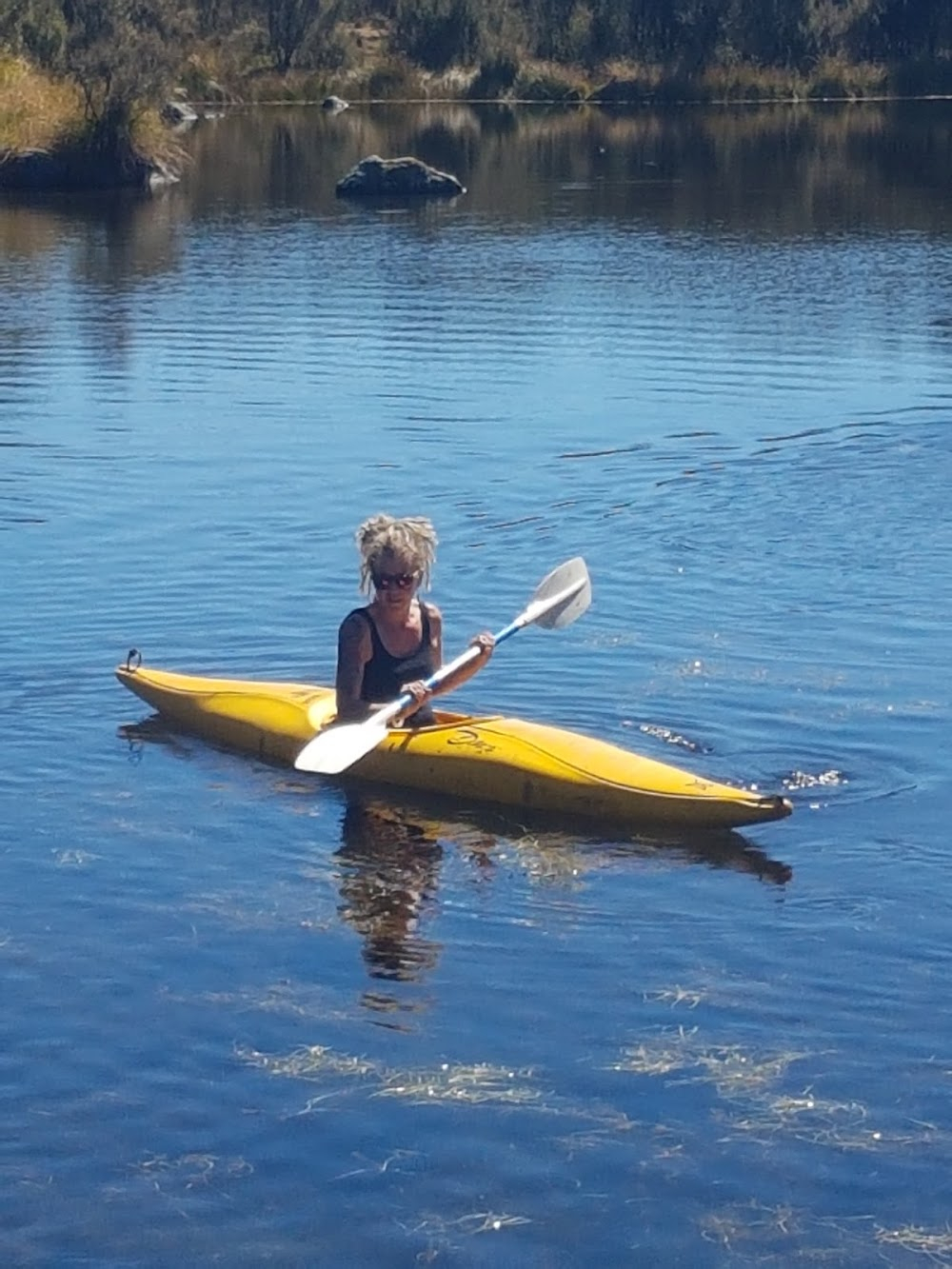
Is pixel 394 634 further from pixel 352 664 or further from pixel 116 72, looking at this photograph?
pixel 116 72

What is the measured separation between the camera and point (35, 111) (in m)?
40.1

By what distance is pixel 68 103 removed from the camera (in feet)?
132

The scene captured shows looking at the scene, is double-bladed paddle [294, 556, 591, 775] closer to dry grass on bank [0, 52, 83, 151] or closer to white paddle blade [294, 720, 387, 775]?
white paddle blade [294, 720, 387, 775]

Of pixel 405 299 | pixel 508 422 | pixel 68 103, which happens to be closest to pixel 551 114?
pixel 68 103

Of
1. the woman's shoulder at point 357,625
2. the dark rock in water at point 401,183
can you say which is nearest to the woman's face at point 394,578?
the woman's shoulder at point 357,625

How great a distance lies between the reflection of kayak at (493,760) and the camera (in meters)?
9.05

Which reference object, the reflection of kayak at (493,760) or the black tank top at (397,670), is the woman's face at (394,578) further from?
the reflection of kayak at (493,760)

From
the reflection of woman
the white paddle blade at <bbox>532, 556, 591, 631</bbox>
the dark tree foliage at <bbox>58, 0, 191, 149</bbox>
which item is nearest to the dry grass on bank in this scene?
the dark tree foliage at <bbox>58, 0, 191, 149</bbox>

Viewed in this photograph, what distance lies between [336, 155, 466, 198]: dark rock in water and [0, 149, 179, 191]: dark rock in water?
4537 mm

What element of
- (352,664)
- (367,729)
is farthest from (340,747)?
(352,664)

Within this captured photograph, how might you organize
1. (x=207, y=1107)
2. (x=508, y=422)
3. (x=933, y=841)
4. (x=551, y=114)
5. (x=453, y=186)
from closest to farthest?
(x=207, y=1107) → (x=933, y=841) → (x=508, y=422) → (x=453, y=186) → (x=551, y=114)

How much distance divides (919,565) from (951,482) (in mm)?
2346

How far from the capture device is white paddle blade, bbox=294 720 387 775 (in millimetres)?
9172

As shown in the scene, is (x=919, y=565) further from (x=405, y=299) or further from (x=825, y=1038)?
(x=405, y=299)
